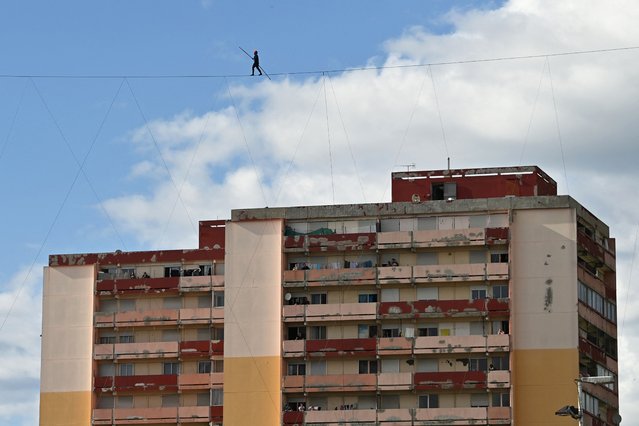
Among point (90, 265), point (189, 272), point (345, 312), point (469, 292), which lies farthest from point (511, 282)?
point (90, 265)

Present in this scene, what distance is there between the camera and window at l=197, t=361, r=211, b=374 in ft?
489

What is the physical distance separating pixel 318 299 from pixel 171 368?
1500 cm

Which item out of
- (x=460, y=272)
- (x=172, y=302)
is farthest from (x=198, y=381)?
(x=460, y=272)

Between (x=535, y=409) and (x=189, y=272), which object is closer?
(x=535, y=409)

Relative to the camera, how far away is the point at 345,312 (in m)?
144

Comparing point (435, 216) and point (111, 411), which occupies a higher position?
point (435, 216)

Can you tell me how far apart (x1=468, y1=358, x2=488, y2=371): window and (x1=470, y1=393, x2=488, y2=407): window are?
2.10 m

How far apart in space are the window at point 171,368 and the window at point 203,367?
1875mm

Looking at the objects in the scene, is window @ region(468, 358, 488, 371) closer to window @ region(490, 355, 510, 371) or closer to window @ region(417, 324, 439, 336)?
window @ region(490, 355, 510, 371)

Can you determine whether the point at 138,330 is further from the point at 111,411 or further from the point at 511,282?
the point at 511,282

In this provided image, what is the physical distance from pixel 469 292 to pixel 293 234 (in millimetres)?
15924

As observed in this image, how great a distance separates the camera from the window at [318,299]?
145m

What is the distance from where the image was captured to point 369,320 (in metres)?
143

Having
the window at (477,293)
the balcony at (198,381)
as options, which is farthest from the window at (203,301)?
the window at (477,293)
